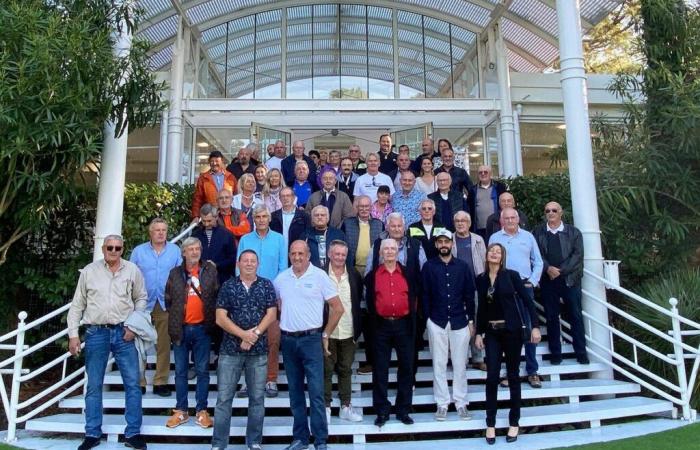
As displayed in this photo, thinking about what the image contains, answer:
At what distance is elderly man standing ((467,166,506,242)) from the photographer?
6.83m

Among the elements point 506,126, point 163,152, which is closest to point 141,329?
point 163,152

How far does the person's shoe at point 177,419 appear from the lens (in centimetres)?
470

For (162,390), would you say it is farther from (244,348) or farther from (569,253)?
(569,253)

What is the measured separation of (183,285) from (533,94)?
10.6 m

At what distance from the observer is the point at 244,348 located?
430 centimetres

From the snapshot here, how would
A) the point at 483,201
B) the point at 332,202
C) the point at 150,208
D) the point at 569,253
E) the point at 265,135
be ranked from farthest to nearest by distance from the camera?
the point at 265,135 < the point at 150,208 < the point at 483,201 < the point at 332,202 < the point at 569,253

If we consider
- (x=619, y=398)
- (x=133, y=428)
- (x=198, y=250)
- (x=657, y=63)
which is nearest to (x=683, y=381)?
(x=619, y=398)

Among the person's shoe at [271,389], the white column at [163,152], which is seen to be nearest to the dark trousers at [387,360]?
the person's shoe at [271,389]

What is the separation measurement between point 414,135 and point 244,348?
9705 mm

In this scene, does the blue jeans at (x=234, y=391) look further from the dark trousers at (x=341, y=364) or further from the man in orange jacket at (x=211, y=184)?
the man in orange jacket at (x=211, y=184)

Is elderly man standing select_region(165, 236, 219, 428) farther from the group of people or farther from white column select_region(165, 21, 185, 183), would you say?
white column select_region(165, 21, 185, 183)

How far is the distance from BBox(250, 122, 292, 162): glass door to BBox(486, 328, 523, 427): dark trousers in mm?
8805

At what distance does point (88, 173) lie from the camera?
22.0 feet

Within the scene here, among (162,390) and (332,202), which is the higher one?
(332,202)
